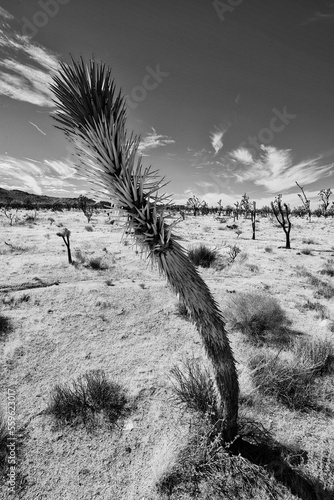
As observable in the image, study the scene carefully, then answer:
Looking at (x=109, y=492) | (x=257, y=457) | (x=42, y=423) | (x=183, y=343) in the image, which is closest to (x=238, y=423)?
(x=257, y=457)

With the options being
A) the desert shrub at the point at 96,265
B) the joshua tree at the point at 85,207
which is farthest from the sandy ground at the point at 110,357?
the joshua tree at the point at 85,207

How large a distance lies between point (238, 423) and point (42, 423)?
2.50 m

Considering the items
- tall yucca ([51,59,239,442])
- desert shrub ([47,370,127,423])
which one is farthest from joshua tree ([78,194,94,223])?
tall yucca ([51,59,239,442])

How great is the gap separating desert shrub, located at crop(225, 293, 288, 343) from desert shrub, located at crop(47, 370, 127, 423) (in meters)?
2.89

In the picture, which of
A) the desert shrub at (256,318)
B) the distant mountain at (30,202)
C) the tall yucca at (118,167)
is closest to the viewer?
the tall yucca at (118,167)

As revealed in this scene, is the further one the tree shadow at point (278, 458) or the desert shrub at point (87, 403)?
the desert shrub at point (87, 403)

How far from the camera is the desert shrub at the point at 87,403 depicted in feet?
10.8

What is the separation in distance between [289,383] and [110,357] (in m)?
2.97

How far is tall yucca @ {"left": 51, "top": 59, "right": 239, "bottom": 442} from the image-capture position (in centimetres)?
174

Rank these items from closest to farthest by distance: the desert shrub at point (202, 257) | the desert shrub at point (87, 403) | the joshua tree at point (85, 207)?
the desert shrub at point (87, 403) < the desert shrub at point (202, 257) < the joshua tree at point (85, 207)

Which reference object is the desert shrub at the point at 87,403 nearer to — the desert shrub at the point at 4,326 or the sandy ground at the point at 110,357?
the sandy ground at the point at 110,357

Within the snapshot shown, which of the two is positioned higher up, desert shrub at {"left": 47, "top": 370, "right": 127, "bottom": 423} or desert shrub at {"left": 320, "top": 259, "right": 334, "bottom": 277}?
desert shrub at {"left": 320, "top": 259, "right": 334, "bottom": 277}

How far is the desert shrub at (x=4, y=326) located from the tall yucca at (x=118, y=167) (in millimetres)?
4587

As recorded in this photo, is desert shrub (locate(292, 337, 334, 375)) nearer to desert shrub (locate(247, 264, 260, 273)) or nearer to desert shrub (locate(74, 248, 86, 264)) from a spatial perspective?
desert shrub (locate(247, 264, 260, 273))
